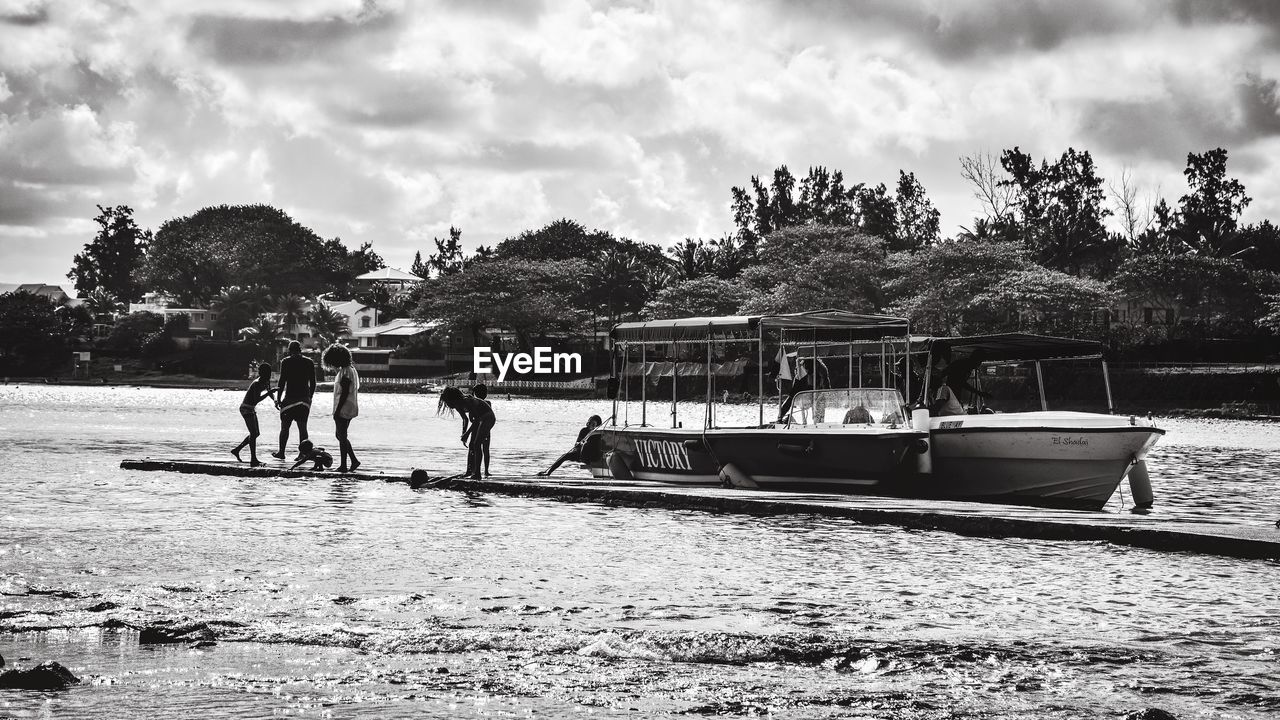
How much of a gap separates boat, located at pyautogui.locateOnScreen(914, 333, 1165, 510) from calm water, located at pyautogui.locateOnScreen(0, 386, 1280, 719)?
287 cm

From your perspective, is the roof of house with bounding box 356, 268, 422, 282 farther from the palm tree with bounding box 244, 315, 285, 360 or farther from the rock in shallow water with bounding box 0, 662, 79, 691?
the rock in shallow water with bounding box 0, 662, 79, 691

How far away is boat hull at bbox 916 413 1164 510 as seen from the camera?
14.7 m

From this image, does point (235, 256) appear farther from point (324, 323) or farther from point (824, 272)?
point (824, 272)

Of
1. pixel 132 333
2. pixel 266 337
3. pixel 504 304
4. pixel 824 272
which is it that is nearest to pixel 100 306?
pixel 132 333

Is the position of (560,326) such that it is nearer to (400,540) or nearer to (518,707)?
(400,540)

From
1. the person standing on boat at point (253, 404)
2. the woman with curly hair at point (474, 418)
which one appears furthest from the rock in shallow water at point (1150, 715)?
the person standing on boat at point (253, 404)

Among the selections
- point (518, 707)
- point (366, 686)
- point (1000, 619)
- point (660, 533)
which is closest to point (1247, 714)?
point (1000, 619)

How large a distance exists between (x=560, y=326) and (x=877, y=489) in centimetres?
7817

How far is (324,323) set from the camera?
376 ft

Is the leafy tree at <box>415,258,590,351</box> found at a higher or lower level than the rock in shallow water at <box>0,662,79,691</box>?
higher

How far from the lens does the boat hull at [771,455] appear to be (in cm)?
1538

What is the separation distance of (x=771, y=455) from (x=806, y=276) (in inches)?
2103

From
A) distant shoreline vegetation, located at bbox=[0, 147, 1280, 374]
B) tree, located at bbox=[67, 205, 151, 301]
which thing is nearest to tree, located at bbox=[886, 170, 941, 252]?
distant shoreline vegetation, located at bbox=[0, 147, 1280, 374]

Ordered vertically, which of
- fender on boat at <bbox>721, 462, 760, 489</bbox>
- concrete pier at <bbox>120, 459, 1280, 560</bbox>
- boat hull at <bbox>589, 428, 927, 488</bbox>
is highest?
boat hull at <bbox>589, 428, 927, 488</bbox>
